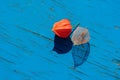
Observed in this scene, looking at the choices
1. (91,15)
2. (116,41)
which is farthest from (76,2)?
(116,41)

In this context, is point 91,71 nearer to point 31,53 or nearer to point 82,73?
point 82,73

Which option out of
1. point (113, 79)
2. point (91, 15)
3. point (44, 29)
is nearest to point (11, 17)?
point (44, 29)

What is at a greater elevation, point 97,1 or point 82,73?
point 97,1

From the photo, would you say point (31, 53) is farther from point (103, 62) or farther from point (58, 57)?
point (103, 62)

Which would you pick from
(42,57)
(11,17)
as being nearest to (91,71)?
(42,57)

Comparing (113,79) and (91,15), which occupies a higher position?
(91,15)
